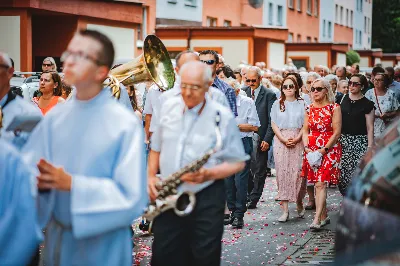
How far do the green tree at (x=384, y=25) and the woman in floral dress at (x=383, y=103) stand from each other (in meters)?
75.7

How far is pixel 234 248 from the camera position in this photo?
10.1 meters

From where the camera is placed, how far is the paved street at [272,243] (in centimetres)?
944

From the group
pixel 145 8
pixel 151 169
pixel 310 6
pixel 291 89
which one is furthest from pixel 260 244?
pixel 310 6

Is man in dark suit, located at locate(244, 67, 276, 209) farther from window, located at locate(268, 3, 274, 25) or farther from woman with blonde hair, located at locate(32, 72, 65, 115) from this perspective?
window, located at locate(268, 3, 274, 25)

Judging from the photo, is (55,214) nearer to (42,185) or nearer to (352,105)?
(42,185)

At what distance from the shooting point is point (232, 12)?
4784 cm

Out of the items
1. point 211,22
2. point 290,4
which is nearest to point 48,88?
point 211,22

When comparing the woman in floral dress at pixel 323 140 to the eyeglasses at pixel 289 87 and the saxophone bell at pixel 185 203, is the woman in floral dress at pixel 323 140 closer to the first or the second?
the eyeglasses at pixel 289 87

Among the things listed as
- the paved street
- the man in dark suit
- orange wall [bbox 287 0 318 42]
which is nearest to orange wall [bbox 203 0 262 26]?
orange wall [bbox 287 0 318 42]

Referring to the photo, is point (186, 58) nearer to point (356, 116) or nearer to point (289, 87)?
point (289, 87)

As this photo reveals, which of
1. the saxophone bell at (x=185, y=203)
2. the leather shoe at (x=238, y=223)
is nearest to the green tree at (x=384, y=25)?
the leather shoe at (x=238, y=223)

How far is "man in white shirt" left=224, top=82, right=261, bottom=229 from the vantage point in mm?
11586

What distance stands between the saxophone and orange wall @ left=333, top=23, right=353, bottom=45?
69.1 meters

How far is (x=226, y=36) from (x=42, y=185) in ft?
101
